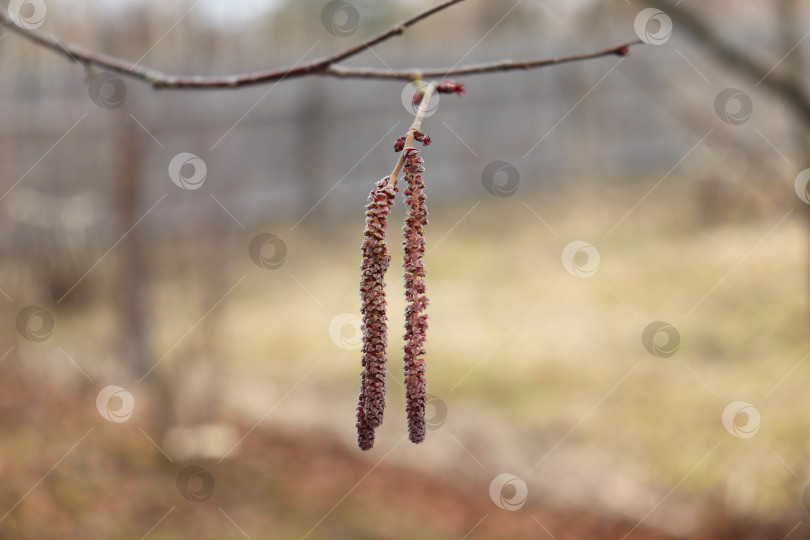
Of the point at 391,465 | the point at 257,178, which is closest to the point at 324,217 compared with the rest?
the point at 257,178

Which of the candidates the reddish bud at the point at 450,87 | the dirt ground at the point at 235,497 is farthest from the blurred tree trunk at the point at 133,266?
the reddish bud at the point at 450,87

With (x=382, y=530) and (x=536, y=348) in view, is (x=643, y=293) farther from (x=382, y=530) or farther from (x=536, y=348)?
(x=382, y=530)

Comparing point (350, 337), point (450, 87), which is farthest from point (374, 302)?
point (350, 337)

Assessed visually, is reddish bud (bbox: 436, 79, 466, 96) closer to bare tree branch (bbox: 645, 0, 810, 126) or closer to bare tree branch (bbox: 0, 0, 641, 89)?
bare tree branch (bbox: 0, 0, 641, 89)

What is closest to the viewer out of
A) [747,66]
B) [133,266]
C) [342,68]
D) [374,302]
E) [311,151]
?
[374,302]

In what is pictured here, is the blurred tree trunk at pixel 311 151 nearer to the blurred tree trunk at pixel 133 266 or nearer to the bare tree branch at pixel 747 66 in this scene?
the blurred tree trunk at pixel 133 266

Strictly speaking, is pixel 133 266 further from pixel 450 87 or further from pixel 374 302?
pixel 374 302

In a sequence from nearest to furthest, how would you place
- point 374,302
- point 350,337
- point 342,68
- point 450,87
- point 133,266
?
point 374,302
point 450,87
point 342,68
point 133,266
point 350,337
